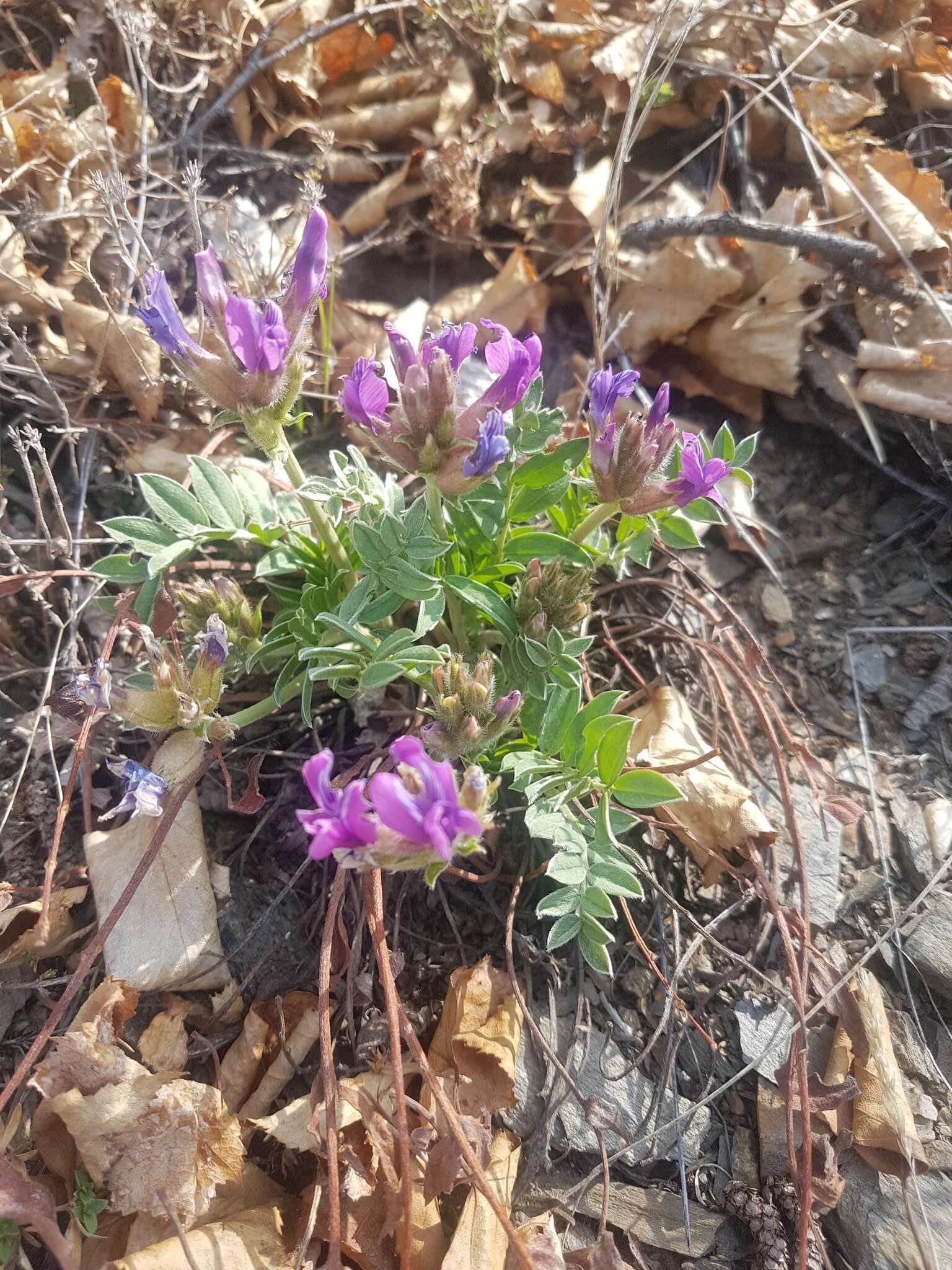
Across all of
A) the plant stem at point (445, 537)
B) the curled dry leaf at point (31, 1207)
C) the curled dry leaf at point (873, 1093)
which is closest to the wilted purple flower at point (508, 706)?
A: the plant stem at point (445, 537)

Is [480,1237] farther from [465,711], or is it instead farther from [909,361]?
[909,361]

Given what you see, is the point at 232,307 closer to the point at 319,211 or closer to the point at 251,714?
the point at 319,211

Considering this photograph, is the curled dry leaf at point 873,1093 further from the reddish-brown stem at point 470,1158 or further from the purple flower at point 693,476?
the purple flower at point 693,476

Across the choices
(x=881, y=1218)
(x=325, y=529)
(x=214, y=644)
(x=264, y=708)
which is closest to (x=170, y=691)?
(x=214, y=644)

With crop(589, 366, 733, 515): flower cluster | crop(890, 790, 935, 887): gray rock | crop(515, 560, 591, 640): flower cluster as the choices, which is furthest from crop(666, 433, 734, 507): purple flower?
crop(890, 790, 935, 887): gray rock

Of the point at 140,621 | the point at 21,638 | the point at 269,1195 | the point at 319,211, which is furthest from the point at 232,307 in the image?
the point at 269,1195
